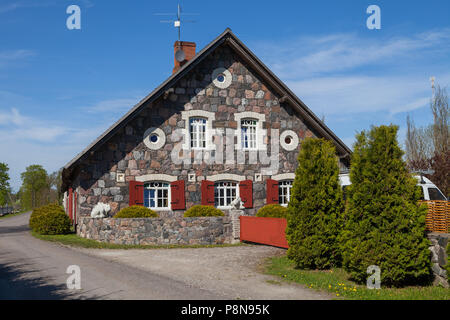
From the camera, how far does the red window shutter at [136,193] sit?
17.5 metres

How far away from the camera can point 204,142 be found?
19.3m

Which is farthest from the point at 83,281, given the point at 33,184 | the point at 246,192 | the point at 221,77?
the point at 33,184

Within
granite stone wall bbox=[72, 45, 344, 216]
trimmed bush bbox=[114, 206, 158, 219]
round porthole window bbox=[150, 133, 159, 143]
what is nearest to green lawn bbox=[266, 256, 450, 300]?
trimmed bush bbox=[114, 206, 158, 219]

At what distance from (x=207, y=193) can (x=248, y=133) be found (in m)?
3.60

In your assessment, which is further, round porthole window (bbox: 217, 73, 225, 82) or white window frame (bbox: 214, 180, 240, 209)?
round porthole window (bbox: 217, 73, 225, 82)

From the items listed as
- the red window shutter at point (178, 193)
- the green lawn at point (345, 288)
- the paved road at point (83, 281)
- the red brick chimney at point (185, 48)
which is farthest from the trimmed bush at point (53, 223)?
the green lawn at point (345, 288)

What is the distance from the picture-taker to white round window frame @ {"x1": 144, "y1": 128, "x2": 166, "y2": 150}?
18172mm

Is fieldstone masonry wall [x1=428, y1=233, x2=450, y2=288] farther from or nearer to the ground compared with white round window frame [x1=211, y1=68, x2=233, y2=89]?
nearer to the ground

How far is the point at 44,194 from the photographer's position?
64.6 metres

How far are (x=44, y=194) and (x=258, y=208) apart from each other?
53.6 metres

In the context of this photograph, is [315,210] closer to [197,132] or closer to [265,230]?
[265,230]

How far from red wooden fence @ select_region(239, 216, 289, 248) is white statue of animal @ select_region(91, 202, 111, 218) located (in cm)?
525

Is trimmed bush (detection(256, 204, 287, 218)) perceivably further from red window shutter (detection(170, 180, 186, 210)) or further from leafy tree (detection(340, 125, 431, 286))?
leafy tree (detection(340, 125, 431, 286))
